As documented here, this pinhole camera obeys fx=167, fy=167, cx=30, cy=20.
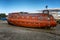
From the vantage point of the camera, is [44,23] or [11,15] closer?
[44,23]

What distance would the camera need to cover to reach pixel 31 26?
31.0 metres

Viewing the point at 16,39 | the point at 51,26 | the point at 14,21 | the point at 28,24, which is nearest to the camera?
the point at 16,39

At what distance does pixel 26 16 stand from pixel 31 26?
2.41 meters

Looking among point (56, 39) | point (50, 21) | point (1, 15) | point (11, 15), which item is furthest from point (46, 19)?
point (1, 15)

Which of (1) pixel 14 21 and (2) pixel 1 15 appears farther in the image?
(2) pixel 1 15

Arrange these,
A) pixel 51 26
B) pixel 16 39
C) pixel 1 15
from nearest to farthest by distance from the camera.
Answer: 1. pixel 16 39
2. pixel 51 26
3. pixel 1 15

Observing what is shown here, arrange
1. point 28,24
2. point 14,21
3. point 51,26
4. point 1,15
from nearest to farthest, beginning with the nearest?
point 51,26 → point 28,24 → point 14,21 → point 1,15

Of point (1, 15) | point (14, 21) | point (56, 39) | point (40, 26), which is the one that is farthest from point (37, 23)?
point (1, 15)

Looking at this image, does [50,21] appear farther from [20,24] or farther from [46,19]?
[20,24]

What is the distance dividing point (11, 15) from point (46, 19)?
9.64 m

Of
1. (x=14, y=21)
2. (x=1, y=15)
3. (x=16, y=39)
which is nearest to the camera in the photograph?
(x=16, y=39)

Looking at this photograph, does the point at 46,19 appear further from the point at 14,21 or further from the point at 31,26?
the point at 14,21

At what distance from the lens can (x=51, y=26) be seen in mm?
29672

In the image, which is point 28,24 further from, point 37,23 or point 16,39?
point 16,39
